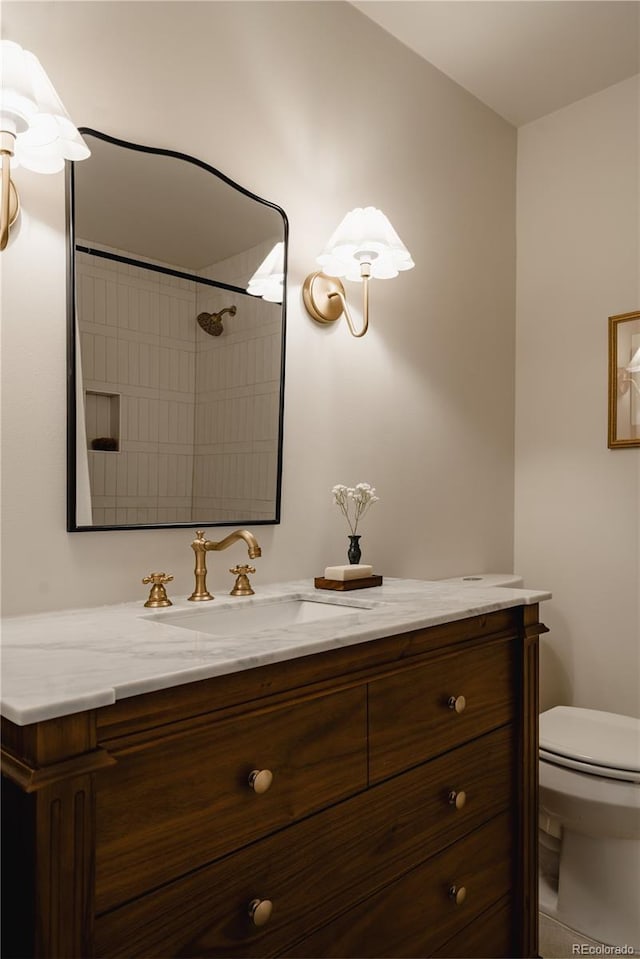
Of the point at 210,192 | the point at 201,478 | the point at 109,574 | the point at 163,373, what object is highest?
the point at 210,192

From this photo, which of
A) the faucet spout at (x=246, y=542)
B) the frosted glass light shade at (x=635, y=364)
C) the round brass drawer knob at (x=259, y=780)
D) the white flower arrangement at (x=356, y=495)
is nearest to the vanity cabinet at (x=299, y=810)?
the round brass drawer knob at (x=259, y=780)

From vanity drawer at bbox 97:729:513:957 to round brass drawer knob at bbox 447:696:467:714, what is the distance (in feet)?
0.30

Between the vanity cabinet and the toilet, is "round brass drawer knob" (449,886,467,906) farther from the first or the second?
the toilet

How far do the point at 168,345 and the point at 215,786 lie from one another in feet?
3.21

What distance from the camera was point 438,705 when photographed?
1418 mm

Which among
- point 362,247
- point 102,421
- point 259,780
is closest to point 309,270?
point 362,247

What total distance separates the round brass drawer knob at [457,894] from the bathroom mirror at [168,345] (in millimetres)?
935

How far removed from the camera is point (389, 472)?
7.23 feet

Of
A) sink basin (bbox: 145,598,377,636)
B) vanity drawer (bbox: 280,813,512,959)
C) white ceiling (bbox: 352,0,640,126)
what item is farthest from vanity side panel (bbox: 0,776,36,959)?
white ceiling (bbox: 352,0,640,126)

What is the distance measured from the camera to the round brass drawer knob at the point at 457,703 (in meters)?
1.44

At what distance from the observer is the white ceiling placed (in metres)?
2.12

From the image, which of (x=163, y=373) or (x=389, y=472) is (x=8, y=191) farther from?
(x=389, y=472)

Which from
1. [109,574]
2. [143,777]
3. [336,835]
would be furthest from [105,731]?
[109,574]

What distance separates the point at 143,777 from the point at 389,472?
4.65ft
